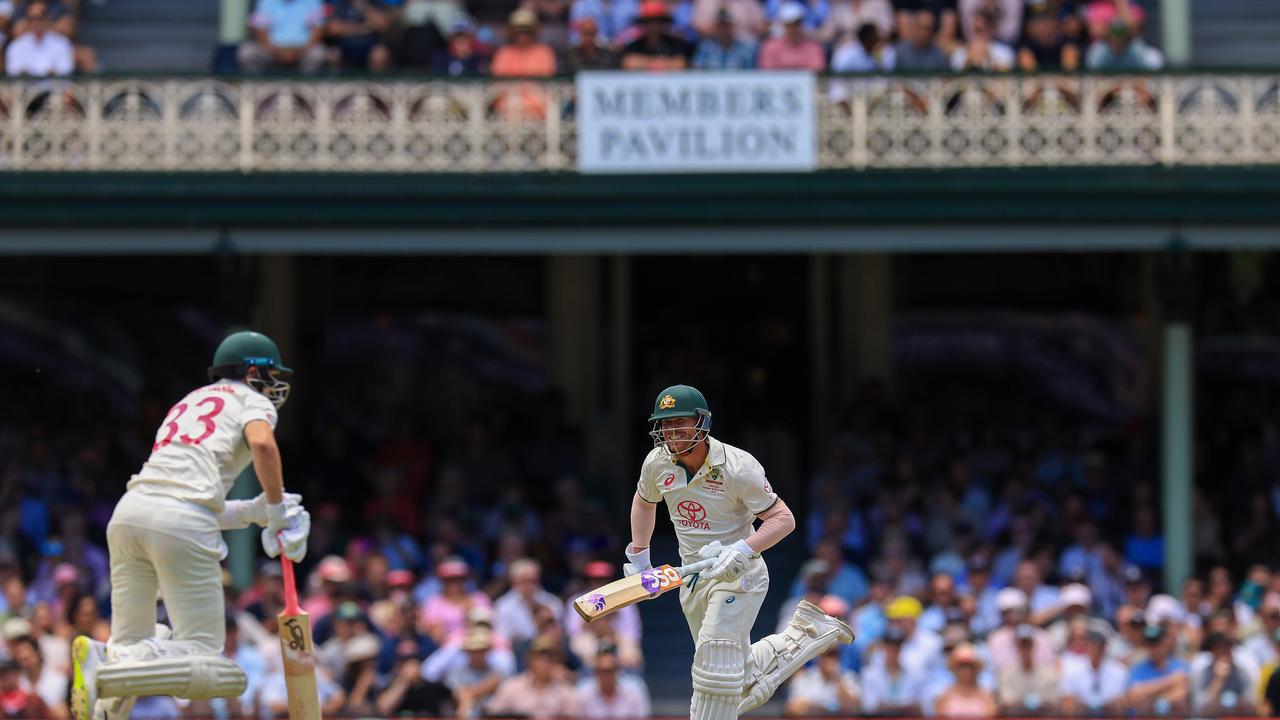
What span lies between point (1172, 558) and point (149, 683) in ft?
34.4

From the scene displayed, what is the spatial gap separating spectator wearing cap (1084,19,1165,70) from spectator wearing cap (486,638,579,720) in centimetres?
578

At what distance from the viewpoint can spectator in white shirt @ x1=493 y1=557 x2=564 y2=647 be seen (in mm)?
16844

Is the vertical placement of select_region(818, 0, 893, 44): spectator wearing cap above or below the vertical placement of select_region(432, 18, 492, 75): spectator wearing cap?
above

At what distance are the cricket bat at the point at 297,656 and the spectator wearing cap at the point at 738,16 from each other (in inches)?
386

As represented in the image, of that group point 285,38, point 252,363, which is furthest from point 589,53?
point 252,363

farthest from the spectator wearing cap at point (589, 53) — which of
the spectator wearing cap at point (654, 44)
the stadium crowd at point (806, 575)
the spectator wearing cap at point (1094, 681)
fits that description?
the spectator wearing cap at point (1094, 681)

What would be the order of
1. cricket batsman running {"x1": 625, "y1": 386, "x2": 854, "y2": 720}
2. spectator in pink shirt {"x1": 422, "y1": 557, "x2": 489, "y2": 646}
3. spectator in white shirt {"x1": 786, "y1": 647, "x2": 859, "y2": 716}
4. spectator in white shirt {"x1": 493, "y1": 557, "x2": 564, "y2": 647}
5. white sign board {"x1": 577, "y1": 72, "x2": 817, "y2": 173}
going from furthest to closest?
white sign board {"x1": 577, "y1": 72, "x2": 817, "y2": 173}
spectator in white shirt {"x1": 493, "y1": 557, "x2": 564, "y2": 647}
spectator in pink shirt {"x1": 422, "y1": 557, "x2": 489, "y2": 646}
spectator in white shirt {"x1": 786, "y1": 647, "x2": 859, "y2": 716}
cricket batsman running {"x1": 625, "y1": 386, "x2": 854, "y2": 720}

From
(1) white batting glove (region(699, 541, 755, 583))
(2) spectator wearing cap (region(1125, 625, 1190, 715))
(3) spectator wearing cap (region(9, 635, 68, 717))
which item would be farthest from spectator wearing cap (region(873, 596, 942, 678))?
(3) spectator wearing cap (region(9, 635, 68, 717))

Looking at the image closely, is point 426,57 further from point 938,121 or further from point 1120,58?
point 1120,58

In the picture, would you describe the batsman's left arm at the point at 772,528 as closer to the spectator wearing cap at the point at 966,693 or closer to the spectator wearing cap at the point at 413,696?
the spectator wearing cap at the point at 966,693

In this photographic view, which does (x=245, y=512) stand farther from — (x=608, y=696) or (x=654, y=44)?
(x=654, y=44)

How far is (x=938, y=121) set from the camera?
18.6 metres

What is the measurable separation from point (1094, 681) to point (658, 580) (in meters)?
6.33

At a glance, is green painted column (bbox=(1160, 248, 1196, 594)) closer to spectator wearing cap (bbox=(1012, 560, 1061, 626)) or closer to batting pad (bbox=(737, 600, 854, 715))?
spectator wearing cap (bbox=(1012, 560, 1061, 626))
